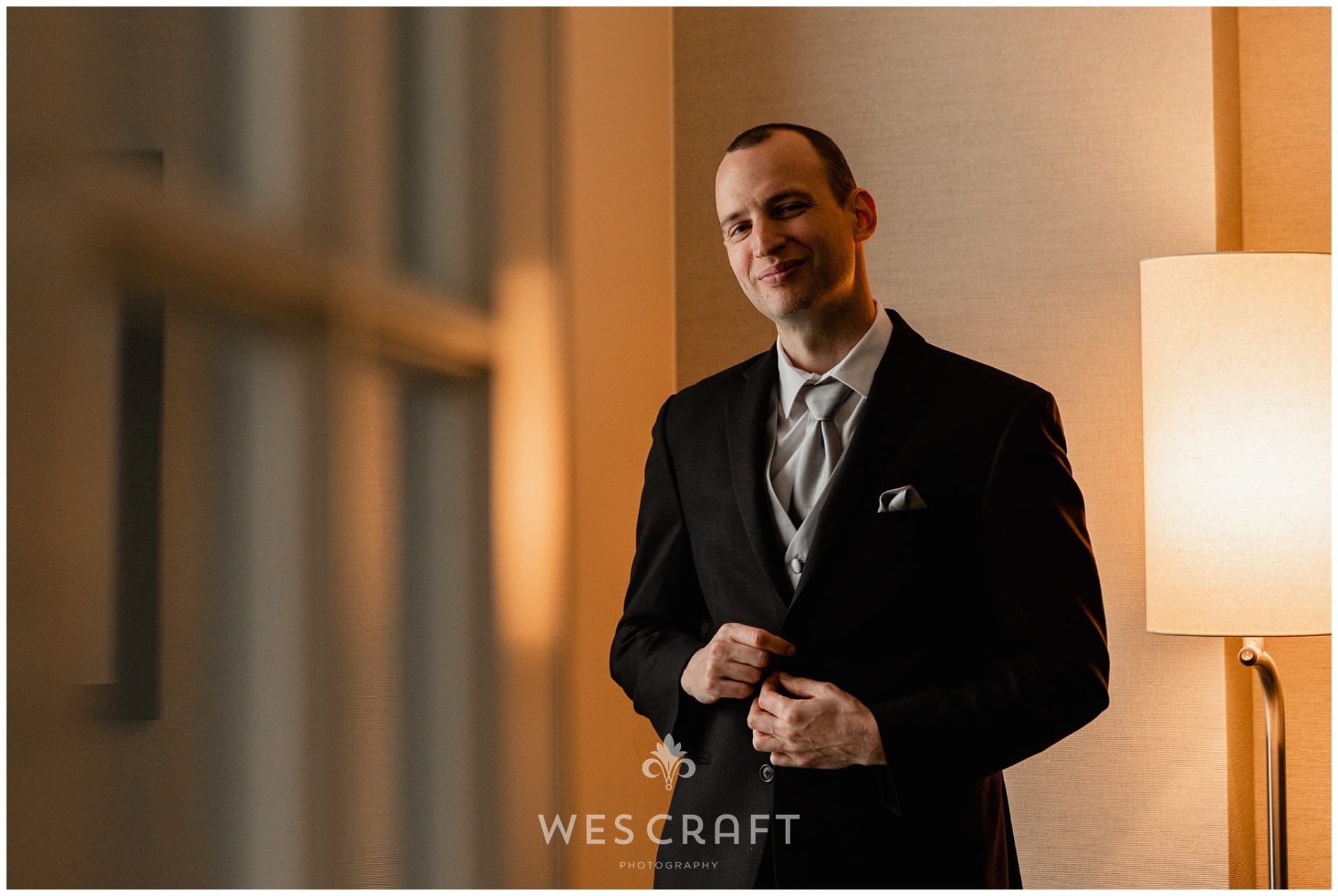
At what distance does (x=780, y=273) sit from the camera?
4.91 feet

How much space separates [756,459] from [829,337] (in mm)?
186

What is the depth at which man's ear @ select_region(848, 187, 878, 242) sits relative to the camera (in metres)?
1.58

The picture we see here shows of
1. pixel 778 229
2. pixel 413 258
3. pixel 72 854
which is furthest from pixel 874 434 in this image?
pixel 72 854

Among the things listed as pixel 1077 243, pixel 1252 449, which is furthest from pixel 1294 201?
pixel 1252 449

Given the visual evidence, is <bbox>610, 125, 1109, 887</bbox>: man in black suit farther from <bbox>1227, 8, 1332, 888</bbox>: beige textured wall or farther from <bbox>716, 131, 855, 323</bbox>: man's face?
<bbox>1227, 8, 1332, 888</bbox>: beige textured wall

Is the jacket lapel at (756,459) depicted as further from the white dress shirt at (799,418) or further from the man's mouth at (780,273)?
the man's mouth at (780,273)

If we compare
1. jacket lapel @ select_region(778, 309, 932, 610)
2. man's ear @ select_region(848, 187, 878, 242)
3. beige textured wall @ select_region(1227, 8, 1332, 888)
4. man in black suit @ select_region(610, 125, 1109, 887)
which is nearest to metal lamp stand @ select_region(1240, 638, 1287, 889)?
beige textured wall @ select_region(1227, 8, 1332, 888)

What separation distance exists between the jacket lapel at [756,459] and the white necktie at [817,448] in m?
0.04

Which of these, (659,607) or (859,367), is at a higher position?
(859,367)

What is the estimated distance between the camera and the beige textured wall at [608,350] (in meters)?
2.33

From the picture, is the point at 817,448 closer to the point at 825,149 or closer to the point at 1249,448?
the point at 825,149

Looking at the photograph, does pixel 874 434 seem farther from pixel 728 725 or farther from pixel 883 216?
pixel 883 216

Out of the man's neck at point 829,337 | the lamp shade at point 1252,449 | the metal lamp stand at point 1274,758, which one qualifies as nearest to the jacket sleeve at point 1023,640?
the man's neck at point 829,337

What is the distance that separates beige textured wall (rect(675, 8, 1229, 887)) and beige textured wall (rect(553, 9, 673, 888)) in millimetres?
335
